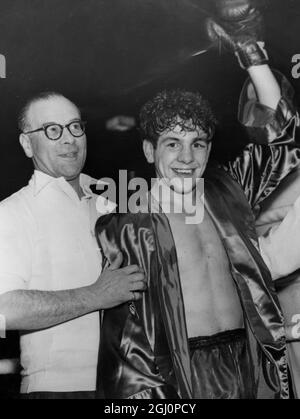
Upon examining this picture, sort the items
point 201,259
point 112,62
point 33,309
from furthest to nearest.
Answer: point 112,62
point 201,259
point 33,309

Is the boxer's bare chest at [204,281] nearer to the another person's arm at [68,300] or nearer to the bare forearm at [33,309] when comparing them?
the another person's arm at [68,300]

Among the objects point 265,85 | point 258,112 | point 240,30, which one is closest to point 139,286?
point 258,112

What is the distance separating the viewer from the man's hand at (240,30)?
2461 millimetres

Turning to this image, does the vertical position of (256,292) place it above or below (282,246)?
below

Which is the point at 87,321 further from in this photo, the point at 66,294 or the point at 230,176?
the point at 230,176

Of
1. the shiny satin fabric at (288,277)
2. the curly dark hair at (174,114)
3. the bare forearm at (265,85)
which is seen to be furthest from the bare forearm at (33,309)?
the bare forearm at (265,85)

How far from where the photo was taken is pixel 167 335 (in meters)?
2.20

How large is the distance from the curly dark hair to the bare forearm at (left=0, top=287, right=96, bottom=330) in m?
0.71

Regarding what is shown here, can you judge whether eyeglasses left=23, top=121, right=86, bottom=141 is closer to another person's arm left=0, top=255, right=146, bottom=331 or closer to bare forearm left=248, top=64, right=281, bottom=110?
another person's arm left=0, top=255, right=146, bottom=331

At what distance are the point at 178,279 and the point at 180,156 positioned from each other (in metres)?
0.47

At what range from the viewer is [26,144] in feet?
7.68

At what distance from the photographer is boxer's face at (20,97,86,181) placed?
7.66ft

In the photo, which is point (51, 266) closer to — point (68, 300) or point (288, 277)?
point (68, 300)

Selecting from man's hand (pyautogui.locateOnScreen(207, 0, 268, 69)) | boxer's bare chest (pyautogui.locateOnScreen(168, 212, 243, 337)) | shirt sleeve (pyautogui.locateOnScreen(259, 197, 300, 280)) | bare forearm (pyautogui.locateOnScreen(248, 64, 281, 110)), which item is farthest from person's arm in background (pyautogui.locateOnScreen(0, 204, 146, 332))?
man's hand (pyautogui.locateOnScreen(207, 0, 268, 69))
